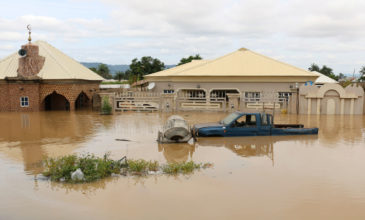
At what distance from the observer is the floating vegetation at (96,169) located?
8.08m

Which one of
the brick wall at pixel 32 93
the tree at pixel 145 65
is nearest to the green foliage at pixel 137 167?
the brick wall at pixel 32 93

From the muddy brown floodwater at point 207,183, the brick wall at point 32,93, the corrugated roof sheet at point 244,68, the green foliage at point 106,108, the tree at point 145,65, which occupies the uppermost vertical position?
the tree at point 145,65

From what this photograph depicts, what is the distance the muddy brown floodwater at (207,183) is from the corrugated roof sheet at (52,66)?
12829mm

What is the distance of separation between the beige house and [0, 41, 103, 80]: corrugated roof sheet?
659cm

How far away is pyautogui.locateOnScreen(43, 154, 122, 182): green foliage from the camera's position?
26.6 ft

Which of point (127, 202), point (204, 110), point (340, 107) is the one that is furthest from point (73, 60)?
point (127, 202)

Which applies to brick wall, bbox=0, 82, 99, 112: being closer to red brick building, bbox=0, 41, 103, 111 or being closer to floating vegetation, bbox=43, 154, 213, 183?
red brick building, bbox=0, 41, 103, 111

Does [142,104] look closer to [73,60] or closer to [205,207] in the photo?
[73,60]

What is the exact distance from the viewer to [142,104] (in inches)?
959

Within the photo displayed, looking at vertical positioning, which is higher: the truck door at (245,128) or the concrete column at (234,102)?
the concrete column at (234,102)

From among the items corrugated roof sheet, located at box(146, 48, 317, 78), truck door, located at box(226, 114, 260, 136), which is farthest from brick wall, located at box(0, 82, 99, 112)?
truck door, located at box(226, 114, 260, 136)

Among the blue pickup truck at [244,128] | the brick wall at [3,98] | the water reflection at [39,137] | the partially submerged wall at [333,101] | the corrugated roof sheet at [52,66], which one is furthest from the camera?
the corrugated roof sheet at [52,66]

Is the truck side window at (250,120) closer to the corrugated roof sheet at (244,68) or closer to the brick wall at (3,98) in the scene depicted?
the corrugated roof sheet at (244,68)

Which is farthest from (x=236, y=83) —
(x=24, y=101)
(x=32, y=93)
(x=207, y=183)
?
(x=207, y=183)
